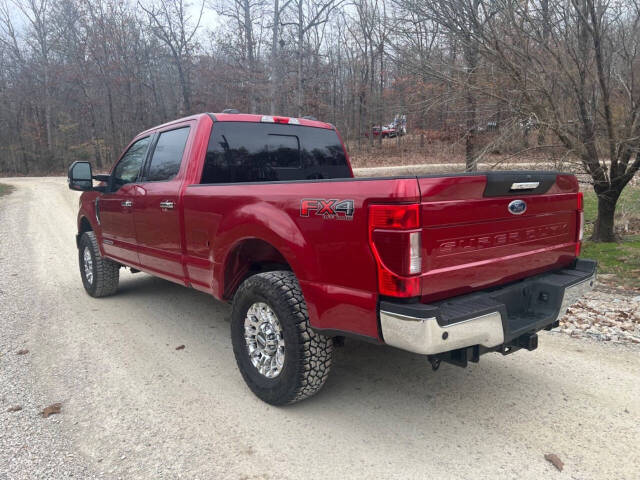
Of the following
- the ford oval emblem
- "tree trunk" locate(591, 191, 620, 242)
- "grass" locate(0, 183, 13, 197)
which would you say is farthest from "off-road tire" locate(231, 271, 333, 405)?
"grass" locate(0, 183, 13, 197)

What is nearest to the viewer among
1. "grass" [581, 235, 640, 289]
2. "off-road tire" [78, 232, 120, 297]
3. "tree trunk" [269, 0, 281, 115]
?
"off-road tire" [78, 232, 120, 297]

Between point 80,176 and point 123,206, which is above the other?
point 80,176

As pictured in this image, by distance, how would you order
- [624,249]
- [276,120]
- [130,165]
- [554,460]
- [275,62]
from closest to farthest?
1. [554,460]
2. [276,120]
3. [130,165]
4. [624,249]
5. [275,62]

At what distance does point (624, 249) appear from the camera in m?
7.40

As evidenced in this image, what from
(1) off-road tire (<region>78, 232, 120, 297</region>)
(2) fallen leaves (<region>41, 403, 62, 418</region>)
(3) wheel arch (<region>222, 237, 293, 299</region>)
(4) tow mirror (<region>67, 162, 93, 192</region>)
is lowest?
(2) fallen leaves (<region>41, 403, 62, 418</region>)

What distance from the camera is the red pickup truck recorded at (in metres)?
2.40

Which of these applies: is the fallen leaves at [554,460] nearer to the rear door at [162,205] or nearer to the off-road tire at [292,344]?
the off-road tire at [292,344]

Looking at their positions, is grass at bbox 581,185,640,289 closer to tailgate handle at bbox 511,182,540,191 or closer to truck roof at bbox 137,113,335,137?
tailgate handle at bbox 511,182,540,191

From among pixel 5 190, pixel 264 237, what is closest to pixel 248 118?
pixel 264 237

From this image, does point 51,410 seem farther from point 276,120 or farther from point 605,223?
point 605,223

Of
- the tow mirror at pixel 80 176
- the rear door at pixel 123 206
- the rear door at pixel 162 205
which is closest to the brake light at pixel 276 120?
the rear door at pixel 162 205

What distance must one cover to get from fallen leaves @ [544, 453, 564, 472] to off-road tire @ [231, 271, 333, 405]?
135cm

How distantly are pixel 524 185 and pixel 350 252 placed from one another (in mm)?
1179

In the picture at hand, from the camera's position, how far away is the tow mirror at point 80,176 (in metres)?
5.37
